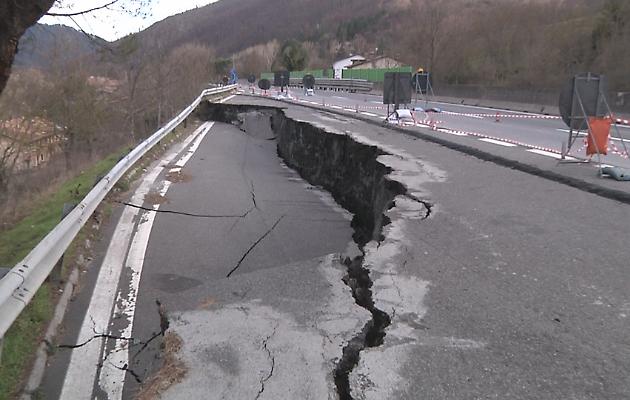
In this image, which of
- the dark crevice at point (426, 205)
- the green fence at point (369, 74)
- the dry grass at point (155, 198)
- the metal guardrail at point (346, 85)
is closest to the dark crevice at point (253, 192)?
the dry grass at point (155, 198)

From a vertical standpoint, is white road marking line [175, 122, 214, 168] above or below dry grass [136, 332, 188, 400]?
below

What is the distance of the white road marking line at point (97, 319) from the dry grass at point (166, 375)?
570mm

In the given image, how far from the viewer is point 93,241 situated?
5758mm

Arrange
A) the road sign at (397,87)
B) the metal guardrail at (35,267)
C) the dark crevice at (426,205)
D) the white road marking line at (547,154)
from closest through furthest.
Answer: the metal guardrail at (35,267), the dark crevice at (426,205), the white road marking line at (547,154), the road sign at (397,87)

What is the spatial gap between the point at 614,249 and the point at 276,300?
2926mm

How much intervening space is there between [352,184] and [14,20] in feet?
20.2

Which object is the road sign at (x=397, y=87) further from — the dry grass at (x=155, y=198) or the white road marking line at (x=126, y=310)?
the white road marking line at (x=126, y=310)

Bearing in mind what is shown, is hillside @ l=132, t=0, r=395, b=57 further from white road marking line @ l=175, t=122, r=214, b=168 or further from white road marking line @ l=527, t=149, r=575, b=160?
white road marking line @ l=527, t=149, r=575, b=160

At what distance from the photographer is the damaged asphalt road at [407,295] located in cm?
277

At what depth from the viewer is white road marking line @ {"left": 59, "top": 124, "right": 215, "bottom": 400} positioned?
3299 millimetres

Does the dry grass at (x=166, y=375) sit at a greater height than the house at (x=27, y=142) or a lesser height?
greater

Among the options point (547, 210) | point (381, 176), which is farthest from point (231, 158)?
point (547, 210)

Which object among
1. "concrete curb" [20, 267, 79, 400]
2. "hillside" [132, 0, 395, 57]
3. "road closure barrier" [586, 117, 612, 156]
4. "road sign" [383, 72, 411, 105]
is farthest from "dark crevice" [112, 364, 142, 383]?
"hillside" [132, 0, 395, 57]

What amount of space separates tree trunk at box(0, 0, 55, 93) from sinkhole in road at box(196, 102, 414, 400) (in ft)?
11.7
